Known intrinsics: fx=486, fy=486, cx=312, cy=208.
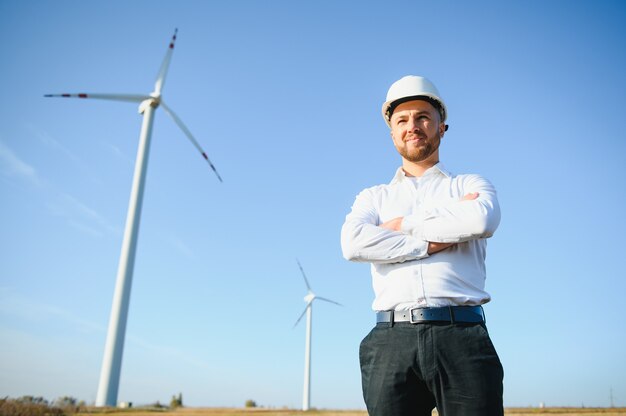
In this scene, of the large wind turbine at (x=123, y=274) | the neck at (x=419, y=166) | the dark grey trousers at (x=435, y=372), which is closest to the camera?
the dark grey trousers at (x=435, y=372)

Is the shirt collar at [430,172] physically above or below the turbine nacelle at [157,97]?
below

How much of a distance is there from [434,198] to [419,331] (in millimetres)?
1349

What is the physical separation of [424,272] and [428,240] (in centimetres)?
26

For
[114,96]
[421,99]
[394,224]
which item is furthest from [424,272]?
[114,96]

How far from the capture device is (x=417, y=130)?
4441mm

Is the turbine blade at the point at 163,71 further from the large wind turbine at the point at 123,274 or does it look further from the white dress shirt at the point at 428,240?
the white dress shirt at the point at 428,240

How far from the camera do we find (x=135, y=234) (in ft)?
113

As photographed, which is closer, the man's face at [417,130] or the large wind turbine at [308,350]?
the man's face at [417,130]

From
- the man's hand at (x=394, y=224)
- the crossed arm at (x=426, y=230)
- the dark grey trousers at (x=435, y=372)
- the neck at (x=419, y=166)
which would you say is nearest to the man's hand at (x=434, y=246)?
the crossed arm at (x=426, y=230)

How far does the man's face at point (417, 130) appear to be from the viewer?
4457 mm

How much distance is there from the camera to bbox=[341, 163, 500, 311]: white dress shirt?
3.81 m

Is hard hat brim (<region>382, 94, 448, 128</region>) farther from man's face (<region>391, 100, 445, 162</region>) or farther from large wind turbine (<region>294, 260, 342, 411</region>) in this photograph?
large wind turbine (<region>294, 260, 342, 411</region>)

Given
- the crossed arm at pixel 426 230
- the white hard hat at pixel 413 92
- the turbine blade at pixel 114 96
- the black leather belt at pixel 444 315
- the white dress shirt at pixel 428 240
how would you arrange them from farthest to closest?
the turbine blade at pixel 114 96, the white hard hat at pixel 413 92, the crossed arm at pixel 426 230, the white dress shirt at pixel 428 240, the black leather belt at pixel 444 315

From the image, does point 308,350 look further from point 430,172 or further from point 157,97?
point 430,172
